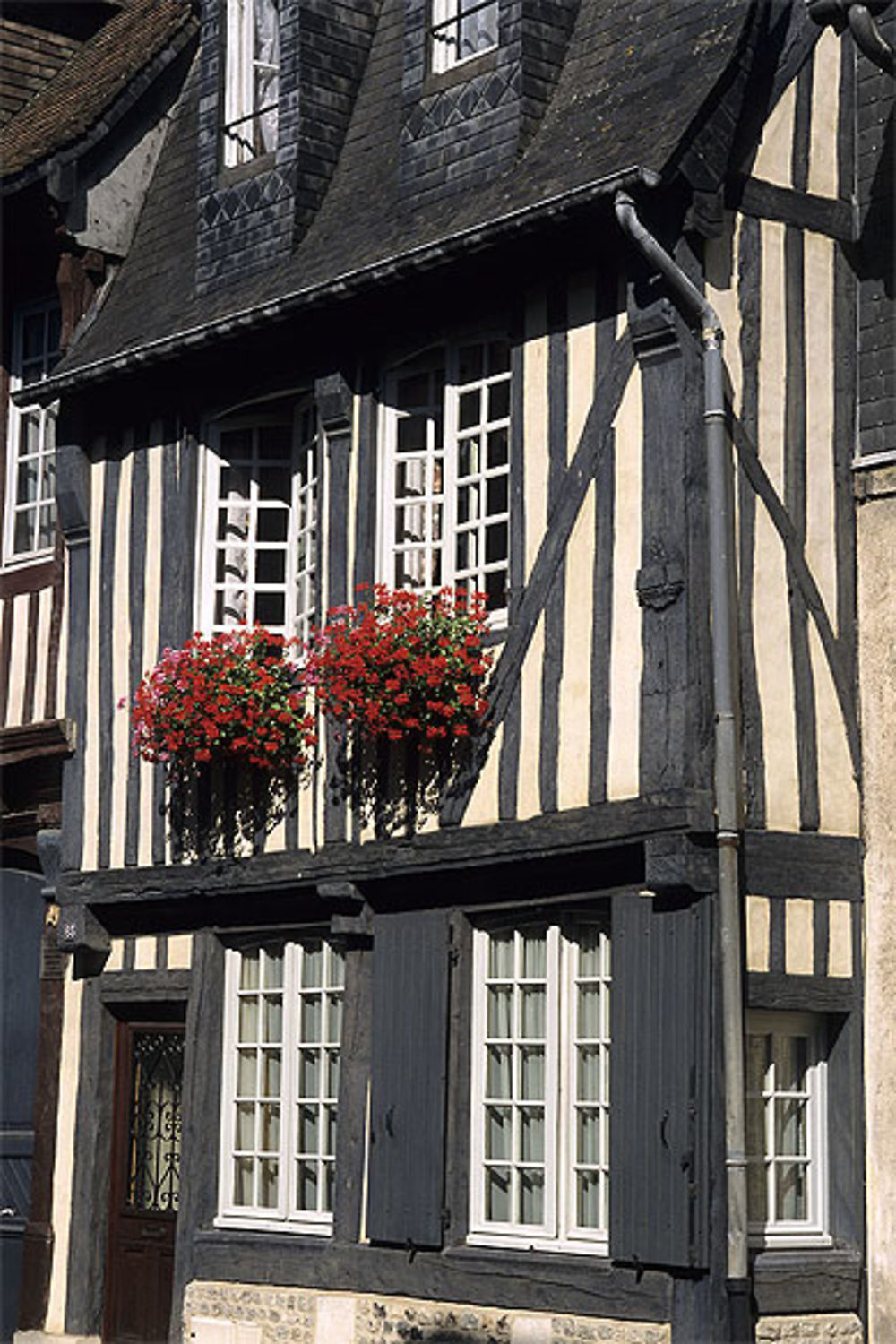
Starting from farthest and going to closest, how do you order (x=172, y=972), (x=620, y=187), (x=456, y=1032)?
(x=172, y=972) → (x=456, y=1032) → (x=620, y=187)

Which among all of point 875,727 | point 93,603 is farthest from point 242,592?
point 875,727

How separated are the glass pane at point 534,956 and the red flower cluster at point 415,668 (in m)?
0.97

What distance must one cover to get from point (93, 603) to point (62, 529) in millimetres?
538

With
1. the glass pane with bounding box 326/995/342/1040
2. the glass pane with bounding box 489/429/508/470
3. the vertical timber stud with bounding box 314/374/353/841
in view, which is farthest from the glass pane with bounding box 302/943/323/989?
the glass pane with bounding box 489/429/508/470

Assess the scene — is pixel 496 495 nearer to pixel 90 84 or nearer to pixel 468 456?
pixel 468 456

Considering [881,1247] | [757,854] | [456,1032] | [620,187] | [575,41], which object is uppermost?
[575,41]

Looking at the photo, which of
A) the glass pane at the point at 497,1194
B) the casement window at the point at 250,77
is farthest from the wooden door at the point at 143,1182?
the casement window at the point at 250,77

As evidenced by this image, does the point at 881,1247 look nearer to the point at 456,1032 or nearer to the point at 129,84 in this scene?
the point at 456,1032

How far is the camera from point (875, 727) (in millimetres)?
10859

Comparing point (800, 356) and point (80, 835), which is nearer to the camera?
point (800, 356)

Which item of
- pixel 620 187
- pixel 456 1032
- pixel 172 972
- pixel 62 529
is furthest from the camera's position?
pixel 62 529

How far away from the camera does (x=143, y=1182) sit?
1332 centimetres

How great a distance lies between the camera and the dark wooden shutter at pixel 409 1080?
36.9 feet

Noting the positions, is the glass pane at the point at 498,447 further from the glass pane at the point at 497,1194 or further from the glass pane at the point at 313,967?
the glass pane at the point at 497,1194
